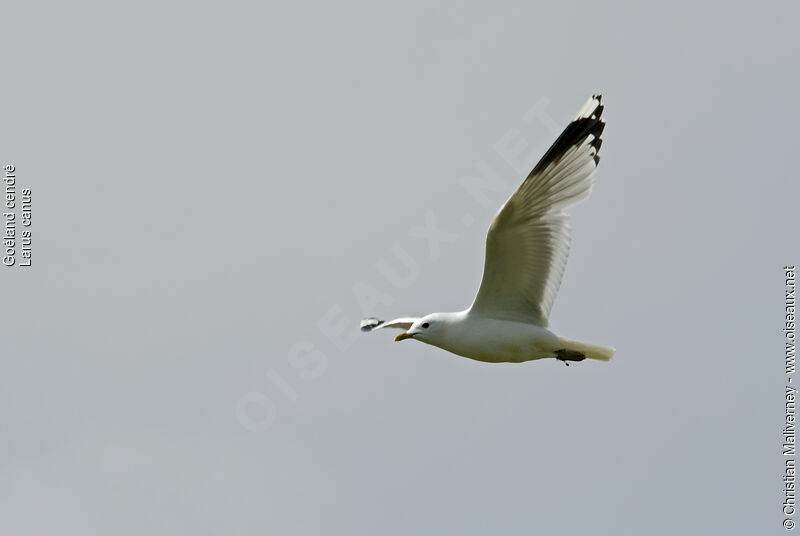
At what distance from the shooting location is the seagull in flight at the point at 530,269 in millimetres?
13759

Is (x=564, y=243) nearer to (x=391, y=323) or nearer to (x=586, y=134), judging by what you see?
(x=586, y=134)

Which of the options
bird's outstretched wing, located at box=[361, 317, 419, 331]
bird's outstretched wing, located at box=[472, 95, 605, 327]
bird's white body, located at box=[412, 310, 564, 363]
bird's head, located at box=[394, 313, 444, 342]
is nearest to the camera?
bird's outstretched wing, located at box=[472, 95, 605, 327]

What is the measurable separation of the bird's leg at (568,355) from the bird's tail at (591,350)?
30 millimetres

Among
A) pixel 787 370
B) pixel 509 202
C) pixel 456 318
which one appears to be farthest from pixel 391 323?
pixel 787 370

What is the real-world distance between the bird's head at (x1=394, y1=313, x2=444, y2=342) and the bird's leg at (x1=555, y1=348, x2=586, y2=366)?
1.12 meters

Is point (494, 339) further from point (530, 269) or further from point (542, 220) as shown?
point (542, 220)

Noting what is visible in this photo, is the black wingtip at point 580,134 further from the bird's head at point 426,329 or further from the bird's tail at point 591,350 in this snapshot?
the bird's head at point 426,329

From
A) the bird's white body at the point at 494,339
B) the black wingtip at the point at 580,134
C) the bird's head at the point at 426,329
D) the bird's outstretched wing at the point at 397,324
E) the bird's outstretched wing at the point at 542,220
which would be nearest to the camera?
the bird's outstretched wing at the point at 542,220

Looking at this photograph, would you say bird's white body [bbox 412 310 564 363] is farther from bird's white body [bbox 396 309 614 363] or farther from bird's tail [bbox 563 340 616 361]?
bird's tail [bbox 563 340 616 361]

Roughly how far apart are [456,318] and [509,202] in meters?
1.29

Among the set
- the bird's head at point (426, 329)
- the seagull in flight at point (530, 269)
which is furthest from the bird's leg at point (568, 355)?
the bird's head at point (426, 329)

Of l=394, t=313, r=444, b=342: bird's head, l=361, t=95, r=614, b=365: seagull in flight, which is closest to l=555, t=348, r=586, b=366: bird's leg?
l=361, t=95, r=614, b=365: seagull in flight

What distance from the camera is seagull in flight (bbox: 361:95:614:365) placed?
45.1ft

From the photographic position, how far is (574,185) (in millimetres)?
13891
